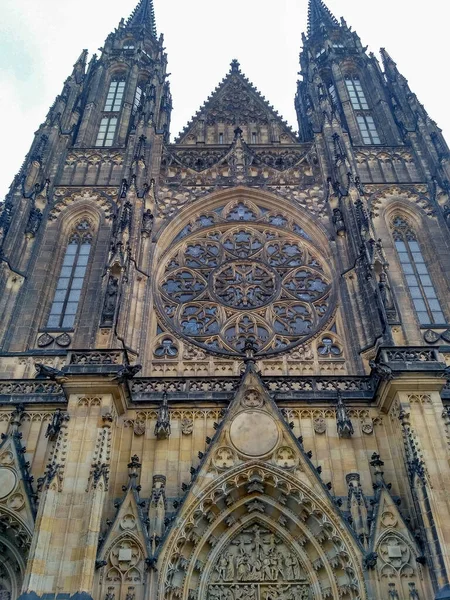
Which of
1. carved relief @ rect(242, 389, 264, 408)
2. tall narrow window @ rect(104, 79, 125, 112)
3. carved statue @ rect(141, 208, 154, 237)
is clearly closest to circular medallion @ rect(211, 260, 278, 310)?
carved statue @ rect(141, 208, 154, 237)

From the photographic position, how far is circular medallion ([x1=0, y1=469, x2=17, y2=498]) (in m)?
11.9

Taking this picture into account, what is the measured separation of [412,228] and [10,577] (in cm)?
1482

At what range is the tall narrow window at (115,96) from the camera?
23.4 meters

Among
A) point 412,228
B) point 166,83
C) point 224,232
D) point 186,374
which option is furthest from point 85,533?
point 166,83

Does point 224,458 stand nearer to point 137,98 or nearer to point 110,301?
point 110,301

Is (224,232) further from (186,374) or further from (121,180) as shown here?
(186,374)

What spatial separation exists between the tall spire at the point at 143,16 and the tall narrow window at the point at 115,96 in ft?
18.8

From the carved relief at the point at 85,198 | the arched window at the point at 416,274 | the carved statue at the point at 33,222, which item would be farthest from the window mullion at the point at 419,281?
the carved statue at the point at 33,222

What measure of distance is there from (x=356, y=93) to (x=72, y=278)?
1485 centimetres

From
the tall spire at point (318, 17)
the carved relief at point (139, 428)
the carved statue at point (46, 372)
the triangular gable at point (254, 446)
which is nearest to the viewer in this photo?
the triangular gable at point (254, 446)

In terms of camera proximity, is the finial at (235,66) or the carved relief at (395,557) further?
the finial at (235,66)

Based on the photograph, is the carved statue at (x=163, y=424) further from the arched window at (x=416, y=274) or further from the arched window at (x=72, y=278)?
the arched window at (x=416, y=274)

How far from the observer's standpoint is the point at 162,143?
20.8 m

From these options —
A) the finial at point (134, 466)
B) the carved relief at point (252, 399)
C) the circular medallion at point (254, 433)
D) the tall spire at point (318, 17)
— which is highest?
the tall spire at point (318, 17)
